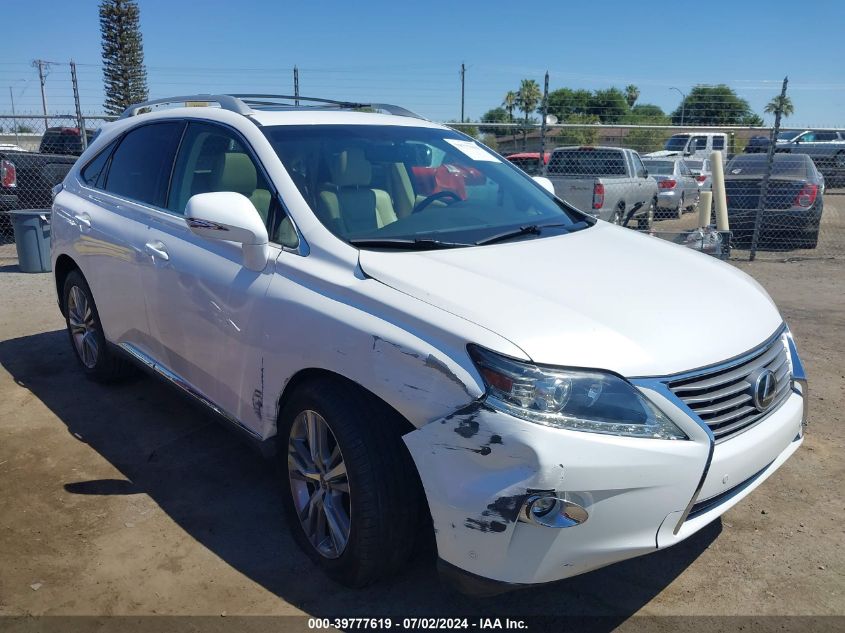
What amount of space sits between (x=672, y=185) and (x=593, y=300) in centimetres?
1450

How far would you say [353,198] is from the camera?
3221 millimetres

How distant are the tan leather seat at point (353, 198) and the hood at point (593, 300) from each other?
1.14 ft

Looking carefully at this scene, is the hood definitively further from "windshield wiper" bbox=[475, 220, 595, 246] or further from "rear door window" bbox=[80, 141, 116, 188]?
"rear door window" bbox=[80, 141, 116, 188]

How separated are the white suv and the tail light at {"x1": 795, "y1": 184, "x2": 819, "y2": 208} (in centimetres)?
901

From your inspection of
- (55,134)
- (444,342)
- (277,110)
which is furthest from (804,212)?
(55,134)

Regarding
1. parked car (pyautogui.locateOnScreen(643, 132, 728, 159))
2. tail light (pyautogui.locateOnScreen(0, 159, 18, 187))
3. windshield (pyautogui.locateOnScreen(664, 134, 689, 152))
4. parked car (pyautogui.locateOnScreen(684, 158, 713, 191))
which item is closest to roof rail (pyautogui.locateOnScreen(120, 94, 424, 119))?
tail light (pyautogui.locateOnScreen(0, 159, 18, 187))

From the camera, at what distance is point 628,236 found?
3607 mm

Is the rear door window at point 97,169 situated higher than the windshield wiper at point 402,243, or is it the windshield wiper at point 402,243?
the rear door window at point 97,169

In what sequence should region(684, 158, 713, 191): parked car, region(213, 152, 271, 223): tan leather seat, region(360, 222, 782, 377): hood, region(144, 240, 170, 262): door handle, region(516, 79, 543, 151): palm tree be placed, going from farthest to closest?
region(516, 79, 543, 151): palm tree → region(684, 158, 713, 191): parked car → region(144, 240, 170, 262): door handle → region(213, 152, 271, 223): tan leather seat → region(360, 222, 782, 377): hood

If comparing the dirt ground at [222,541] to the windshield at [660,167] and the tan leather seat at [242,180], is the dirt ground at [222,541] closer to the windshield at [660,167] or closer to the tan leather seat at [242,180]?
the tan leather seat at [242,180]

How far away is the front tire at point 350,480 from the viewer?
2.51 meters

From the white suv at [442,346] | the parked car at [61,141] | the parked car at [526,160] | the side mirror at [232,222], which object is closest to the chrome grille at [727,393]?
the white suv at [442,346]

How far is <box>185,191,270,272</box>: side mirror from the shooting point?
2.92 meters

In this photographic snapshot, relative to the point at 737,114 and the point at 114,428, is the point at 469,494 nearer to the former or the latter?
the point at 114,428
